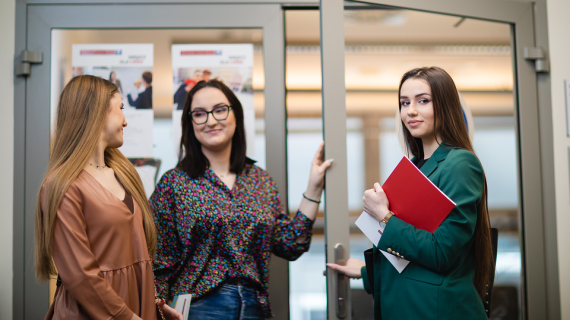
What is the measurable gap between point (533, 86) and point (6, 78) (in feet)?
9.23

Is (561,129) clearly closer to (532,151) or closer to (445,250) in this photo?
(532,151)

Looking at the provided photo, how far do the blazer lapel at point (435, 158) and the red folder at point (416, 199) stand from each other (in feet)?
0.23

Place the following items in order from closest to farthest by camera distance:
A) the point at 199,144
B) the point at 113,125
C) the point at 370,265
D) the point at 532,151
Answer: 1. the point at 113,125
2. the point at 370,265
3. the point at 199,144
4. the point at 532,151

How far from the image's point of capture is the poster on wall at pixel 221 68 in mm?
2299

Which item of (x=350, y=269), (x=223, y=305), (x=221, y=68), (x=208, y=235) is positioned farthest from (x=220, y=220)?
(x=221, y=68)

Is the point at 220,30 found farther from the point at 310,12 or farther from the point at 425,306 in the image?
the point at 425,306

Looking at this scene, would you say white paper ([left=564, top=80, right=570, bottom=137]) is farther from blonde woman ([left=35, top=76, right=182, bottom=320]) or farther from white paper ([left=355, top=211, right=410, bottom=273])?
blonde woman ([left=35, top=76, right=182, bottom=320])

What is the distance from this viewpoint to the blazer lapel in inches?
54.9

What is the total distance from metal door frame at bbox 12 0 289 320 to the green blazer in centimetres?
95

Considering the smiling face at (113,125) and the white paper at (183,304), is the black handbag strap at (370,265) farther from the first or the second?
the smiling face at (113,125)

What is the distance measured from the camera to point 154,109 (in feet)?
7.48

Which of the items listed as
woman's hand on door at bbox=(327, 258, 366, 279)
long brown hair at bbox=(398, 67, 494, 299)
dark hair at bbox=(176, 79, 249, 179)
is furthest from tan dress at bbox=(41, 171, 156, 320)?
long brown hair at bbox=(398, 67, 494, 299)

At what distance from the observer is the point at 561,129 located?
224cm

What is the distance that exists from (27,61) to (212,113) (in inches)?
45.6
